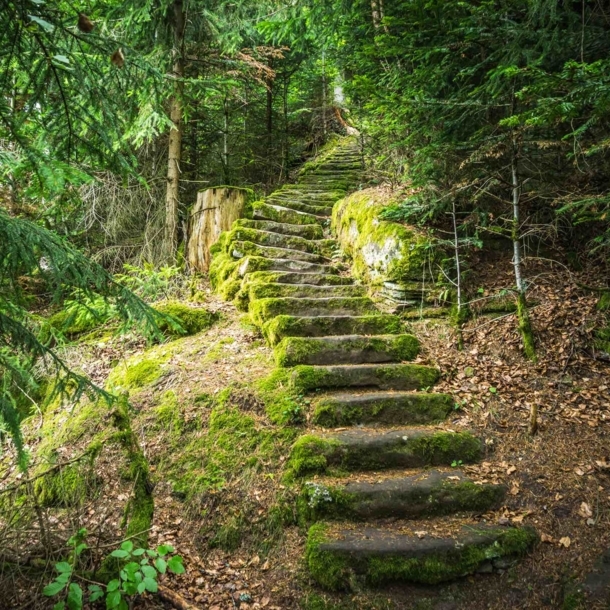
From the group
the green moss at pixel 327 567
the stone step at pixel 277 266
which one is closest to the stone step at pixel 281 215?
the stone step at pixel 277 266

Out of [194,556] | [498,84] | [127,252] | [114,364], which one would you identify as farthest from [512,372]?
[127,252]

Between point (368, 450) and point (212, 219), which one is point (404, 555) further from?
point (212, 219)

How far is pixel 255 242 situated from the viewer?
814cm

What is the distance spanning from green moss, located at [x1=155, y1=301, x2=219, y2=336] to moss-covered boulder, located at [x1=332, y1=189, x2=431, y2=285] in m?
2.78

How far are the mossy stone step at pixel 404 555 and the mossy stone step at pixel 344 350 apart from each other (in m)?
2.17

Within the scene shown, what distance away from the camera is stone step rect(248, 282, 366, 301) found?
21.4 feet

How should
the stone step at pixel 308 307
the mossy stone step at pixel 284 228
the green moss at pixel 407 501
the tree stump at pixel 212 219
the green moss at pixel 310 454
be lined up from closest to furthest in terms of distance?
the green moss at pixel 407 501
the green moss at pixel 310 454
the stone step at pixel 308 307
the mossy stone step at pixel 284 228
the tree stump at pixel 212 219

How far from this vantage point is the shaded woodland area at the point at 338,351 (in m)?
2.68

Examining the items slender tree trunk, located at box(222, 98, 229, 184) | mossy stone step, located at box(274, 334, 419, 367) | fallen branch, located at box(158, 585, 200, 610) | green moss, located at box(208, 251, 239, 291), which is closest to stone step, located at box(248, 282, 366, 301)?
green moss, located at box(208, 251, 239, 291)

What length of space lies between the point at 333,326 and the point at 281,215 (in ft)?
13.7

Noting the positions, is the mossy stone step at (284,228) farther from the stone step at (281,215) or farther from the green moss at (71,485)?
the green moss at (71,485)

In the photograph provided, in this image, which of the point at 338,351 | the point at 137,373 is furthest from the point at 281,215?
the point at 137,373

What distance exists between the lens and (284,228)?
28.5 ft

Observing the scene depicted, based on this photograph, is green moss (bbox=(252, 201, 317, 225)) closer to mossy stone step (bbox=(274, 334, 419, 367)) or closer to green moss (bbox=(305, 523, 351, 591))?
mossy stone step (bbox=(274, 334, 419, 367))
